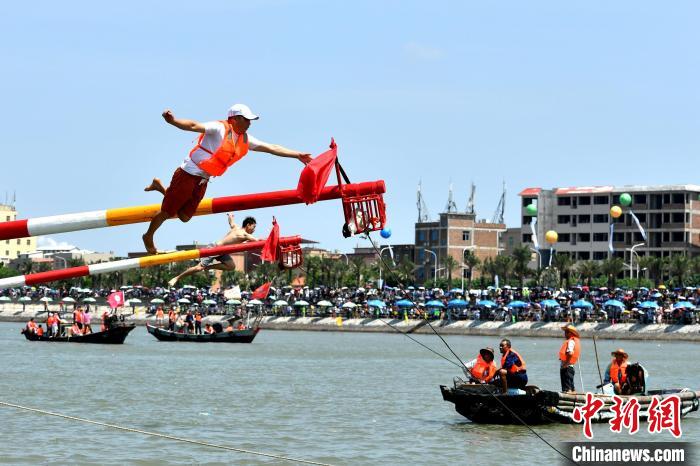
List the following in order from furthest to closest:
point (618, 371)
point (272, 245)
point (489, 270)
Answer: point (489, 270)
point (618, 371)
point (272, 245)

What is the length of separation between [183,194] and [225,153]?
0.67 meters

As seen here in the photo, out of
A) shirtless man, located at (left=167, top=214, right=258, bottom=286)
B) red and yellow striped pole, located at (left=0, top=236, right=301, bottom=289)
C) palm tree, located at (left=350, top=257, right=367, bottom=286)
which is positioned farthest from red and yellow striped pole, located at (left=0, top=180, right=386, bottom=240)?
palm tree, located at (left=350, top=257, right=367, bottom=286)

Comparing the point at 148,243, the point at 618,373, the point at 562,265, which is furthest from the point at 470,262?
the point at 148,243

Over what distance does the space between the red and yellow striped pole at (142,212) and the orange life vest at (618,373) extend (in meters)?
19.1

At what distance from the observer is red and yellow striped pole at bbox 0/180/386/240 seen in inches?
464

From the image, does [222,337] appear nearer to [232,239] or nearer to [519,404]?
[519,404]

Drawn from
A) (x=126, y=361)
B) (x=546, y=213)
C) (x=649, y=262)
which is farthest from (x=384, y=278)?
(x=126, y=361)

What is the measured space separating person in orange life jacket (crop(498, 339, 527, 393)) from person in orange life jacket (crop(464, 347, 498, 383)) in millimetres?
222

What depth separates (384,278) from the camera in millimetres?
151875

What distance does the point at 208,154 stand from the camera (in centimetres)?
1122

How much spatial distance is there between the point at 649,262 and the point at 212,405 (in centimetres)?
10063

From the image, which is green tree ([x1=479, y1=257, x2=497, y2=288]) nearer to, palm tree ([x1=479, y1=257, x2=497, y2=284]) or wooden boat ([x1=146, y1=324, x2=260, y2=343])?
palm tree ([x1=479, y1=257, x2=497, y2=284])

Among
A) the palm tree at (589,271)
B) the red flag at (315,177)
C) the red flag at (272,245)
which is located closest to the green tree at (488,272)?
the palm tree at (589,271)

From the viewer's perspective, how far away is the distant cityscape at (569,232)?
480 ft
